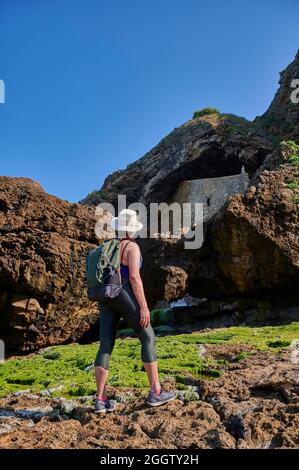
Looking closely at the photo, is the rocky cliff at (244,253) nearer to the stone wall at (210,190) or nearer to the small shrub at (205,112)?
the stone wall at (210,190)

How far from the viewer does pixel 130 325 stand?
5438 millimetres

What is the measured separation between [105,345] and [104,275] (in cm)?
89

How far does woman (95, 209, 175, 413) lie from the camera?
5199 mm

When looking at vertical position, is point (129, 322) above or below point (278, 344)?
above

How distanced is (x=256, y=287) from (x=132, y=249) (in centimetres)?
1194

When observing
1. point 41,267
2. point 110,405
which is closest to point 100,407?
point 110,405

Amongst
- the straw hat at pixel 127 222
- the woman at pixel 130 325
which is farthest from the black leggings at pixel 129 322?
the straw hat at pixel 127 222

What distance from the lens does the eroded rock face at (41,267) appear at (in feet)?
43.3

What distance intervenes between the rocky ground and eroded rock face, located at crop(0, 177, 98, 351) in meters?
6.93

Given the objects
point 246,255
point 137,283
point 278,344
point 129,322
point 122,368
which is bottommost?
point 122,368

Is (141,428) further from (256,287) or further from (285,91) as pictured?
(285,91)

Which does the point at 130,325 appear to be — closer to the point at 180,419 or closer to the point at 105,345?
the point at 105,345
